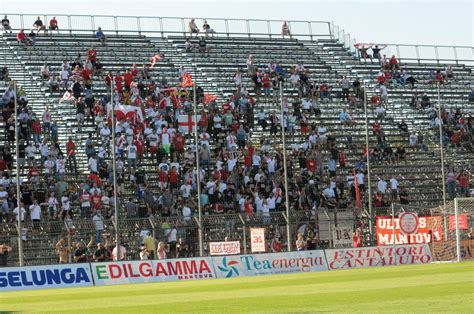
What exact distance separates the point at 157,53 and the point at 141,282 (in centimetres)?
3363

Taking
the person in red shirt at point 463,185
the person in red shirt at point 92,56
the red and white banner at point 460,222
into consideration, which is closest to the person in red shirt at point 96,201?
the red and white banner at point 460,222

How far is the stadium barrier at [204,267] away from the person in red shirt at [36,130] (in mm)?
15383

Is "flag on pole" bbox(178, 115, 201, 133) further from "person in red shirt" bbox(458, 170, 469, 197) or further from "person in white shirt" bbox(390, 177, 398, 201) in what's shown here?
"person in red shirt" bbox(458, 170, 469, 197)

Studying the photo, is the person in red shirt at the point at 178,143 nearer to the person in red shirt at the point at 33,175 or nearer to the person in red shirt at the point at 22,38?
the person in red shirt at the point at 33,175

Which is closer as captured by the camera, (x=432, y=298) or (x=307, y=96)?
(x=432, y=298)

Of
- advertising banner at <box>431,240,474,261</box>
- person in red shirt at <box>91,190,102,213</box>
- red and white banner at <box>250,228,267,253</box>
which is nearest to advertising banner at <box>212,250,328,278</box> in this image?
red and white banner at <box>250,228,267,253</box>

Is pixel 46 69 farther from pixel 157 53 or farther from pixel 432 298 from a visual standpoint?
pixel 432 298

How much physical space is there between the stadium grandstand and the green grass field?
10229 millimetres

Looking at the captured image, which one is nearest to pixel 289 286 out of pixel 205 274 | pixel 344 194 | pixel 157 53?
pixel 205 274

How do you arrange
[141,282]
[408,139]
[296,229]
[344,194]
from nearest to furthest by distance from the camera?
[141,282], [296,229], [344,194], [408,139]

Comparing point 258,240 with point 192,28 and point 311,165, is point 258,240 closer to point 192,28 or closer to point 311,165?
point 311,165

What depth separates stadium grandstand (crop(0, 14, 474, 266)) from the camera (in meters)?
47.7

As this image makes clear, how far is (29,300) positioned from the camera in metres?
29.8

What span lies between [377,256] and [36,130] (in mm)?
17668
